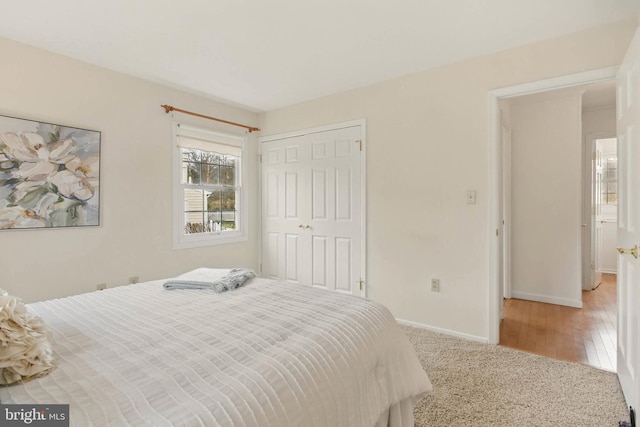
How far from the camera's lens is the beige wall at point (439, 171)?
246cm

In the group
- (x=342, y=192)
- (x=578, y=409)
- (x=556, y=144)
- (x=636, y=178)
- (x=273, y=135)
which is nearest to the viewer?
(x=636, y=178)

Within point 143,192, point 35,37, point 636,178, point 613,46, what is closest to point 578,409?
point 636,178

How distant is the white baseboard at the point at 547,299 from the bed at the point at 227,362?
3.14m

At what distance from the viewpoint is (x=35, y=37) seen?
90.5 inches

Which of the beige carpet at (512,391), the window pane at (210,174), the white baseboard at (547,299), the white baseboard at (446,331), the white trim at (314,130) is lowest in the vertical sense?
the beige carpet at (512,391)

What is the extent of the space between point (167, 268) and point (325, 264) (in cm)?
168

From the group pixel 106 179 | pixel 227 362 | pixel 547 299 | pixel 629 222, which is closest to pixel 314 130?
pixel 106 179

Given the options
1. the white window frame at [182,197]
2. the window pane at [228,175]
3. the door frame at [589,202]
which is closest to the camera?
the white window frame at [182,197]

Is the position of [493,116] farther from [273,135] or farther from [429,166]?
[273,135]

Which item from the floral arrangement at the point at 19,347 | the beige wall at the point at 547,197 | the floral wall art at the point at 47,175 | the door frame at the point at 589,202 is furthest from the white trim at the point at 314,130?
the door frame at the point at 589,202

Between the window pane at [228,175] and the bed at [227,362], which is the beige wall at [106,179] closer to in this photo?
the window pane at [228,175]

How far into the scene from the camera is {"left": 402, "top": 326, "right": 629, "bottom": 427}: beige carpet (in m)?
1.68

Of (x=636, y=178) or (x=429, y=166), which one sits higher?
(x=429, y=166)

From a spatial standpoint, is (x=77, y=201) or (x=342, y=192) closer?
(x=77, y=201)
